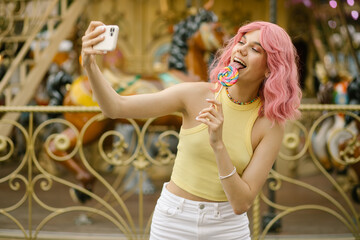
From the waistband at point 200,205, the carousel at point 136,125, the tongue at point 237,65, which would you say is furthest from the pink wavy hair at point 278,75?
the carousel at point 136,125

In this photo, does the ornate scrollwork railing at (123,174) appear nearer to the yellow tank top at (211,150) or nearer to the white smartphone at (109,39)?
the yellow tank top at (211,150)

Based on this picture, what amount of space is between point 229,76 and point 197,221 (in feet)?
1.91

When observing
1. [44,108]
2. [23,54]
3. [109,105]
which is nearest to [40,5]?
[23,54]

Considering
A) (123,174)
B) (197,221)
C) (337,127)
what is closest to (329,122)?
(337,127)

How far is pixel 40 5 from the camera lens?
640 cm

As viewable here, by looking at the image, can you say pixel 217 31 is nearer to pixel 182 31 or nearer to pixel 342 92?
pixel 182 31

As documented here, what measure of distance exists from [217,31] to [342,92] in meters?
2.01

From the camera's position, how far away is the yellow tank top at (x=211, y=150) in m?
1.74

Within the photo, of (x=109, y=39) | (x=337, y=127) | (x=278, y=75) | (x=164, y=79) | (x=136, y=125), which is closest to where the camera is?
(x=109, y=39)

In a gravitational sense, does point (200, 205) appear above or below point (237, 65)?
below

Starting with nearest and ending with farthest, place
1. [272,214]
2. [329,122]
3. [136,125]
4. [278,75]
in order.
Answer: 1. [278,75]
2. [136,125]
3. [272,214]
4. [329,122]

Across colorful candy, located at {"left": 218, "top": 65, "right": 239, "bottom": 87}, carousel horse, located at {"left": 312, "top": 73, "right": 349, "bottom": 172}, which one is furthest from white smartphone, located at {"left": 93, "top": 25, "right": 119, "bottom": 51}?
carousel horse, located at {"left": 312, "top": 73, "right": 349, "bottom": 172}

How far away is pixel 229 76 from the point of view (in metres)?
1.67

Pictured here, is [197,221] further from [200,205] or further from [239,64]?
[239,64]
